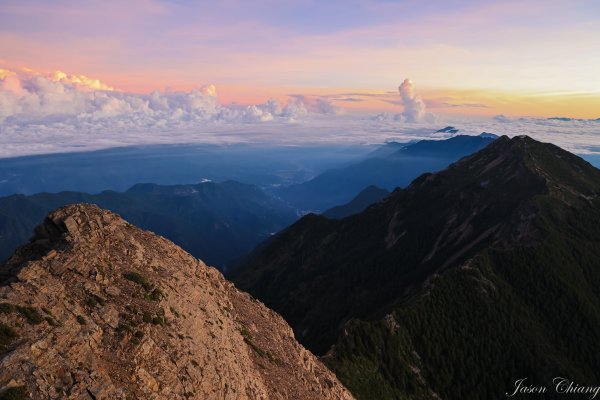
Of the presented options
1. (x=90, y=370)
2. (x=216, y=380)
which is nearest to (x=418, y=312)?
(x=216, y=380)

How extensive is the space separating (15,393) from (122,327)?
11.9 metres

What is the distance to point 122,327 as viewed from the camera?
38.7 meters

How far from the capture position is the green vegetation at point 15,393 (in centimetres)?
2647

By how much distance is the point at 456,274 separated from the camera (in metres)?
158

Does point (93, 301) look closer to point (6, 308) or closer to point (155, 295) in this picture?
point (155, 295)

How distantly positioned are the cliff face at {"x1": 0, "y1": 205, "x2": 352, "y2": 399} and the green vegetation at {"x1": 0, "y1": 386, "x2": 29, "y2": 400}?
0.19 metres

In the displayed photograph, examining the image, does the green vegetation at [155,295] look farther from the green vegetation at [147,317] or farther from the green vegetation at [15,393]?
the green vegetation at [15,393]

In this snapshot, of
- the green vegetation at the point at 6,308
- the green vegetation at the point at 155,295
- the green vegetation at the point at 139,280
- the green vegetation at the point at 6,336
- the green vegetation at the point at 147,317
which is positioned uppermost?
the green vegetation at the point at 6,308

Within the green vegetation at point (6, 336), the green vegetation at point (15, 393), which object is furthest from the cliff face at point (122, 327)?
the green vegetation at point (15, 393)

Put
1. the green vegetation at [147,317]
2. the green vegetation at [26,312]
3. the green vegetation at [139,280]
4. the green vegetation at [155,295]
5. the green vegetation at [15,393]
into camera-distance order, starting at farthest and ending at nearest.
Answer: the green vegetation at [139,280]
the green vegetation at [155,295]
the green vegetation at [147,317]
the green vegetation at [26,312]
the green vegetation at [15,393]

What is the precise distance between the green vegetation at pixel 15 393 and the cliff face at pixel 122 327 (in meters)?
0.19

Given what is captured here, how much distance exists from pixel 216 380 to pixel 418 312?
10908 cm

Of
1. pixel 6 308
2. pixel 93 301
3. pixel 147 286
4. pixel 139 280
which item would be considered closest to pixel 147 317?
pixel 147 286

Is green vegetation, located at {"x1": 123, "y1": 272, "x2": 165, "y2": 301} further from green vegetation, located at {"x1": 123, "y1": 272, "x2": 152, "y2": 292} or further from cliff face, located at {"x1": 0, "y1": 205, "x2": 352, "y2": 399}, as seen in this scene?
cliff face, located at {"x1": 0, "y1": 205, "x2": 352, "y2": 399}
